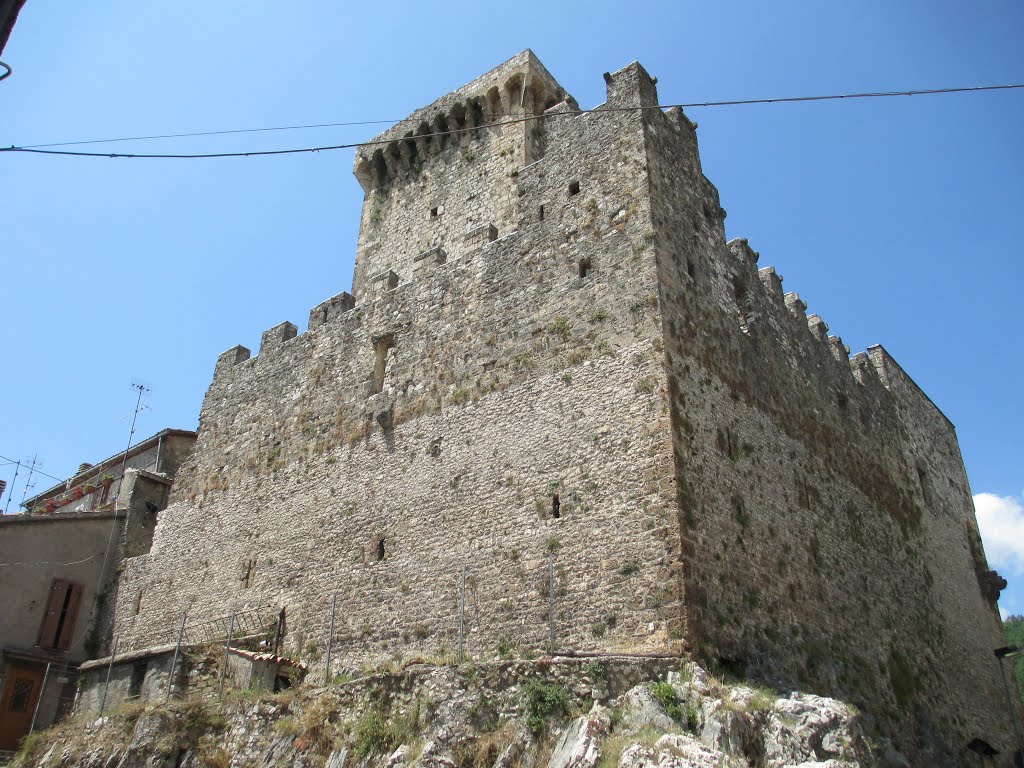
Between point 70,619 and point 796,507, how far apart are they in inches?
659

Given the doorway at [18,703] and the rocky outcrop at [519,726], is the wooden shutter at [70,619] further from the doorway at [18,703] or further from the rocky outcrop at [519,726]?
the rocky outcrop at [519,726]

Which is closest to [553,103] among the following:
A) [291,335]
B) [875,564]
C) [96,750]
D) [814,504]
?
[291,335]

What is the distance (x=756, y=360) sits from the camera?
16.8 meters

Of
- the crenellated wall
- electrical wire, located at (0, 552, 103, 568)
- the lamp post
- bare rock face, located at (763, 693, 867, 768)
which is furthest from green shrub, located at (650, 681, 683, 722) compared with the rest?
electrical wire, located at (0, 552, 103, 568)

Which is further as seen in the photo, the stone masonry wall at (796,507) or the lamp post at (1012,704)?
the lamp post at (1012,704)

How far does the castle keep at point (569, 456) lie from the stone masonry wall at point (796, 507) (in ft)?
0.23

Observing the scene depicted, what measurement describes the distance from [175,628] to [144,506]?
515 centimetres

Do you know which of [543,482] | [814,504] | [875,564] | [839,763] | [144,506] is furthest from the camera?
[144,506]

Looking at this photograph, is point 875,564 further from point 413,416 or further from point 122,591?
point 122,591

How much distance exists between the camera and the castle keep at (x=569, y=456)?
1308 cm

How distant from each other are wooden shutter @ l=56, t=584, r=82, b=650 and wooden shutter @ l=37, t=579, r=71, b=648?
134mm

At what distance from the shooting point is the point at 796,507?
1591cm

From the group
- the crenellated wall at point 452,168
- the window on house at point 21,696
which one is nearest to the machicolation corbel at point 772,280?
the crenellated wall at point 452,168

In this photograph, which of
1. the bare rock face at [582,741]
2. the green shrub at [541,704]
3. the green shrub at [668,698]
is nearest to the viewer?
the bare rock face at [582,741]
